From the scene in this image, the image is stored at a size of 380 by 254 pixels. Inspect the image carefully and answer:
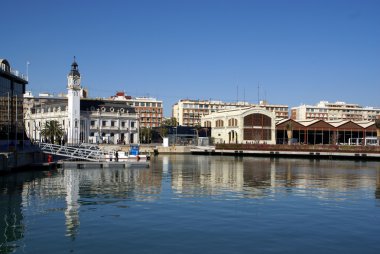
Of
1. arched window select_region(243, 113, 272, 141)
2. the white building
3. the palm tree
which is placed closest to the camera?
the palm tree

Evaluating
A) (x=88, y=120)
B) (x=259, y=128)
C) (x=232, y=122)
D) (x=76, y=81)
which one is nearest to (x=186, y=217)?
(x=76, y=81)

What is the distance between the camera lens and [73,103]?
131000mm

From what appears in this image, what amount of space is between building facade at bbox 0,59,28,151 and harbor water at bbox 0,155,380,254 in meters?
16.8

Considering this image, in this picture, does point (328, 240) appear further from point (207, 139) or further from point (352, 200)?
point (207, 139)

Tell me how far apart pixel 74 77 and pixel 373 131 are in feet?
325

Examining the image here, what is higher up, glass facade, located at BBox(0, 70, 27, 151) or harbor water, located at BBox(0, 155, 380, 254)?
glass facade, located at BBox(0, 70, 27, 151)

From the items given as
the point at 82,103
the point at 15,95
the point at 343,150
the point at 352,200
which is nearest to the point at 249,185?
the point at 352,200

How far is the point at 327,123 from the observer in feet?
484

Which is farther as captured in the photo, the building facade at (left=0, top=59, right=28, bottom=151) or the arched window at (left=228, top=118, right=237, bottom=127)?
the arched window at (left=228, top=118, right=237, bottom=127)

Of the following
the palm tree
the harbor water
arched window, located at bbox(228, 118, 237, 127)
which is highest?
arched window, located at bbox(228, 118, 237, 127)

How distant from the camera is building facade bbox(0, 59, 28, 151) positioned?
63.8m

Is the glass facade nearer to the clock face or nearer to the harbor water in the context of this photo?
the harbor water

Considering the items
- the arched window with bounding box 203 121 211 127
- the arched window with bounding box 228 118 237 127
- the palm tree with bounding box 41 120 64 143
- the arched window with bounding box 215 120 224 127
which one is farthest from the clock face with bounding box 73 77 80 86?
the arched window with bounding box 203 121 211 127

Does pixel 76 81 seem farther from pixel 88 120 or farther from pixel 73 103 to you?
pixel 88 120
